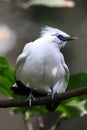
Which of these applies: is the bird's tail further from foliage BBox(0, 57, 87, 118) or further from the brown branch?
the brown branch

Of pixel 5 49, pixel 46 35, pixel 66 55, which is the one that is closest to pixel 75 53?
pixel 66 55

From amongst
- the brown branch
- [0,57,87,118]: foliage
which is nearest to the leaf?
[0,57,87,118]: foliage

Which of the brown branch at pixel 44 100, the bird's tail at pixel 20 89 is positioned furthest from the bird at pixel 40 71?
the brown branch at pixel 44 100

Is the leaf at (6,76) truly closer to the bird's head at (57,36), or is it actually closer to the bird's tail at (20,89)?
the bird's tail at (20,89)

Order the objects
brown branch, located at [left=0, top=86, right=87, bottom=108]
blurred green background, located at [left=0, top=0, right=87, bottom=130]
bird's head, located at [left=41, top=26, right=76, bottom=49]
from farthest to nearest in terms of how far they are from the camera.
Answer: blurred green background, located at [left=0, top=0, right=87, bottom=130], bird's head, located at [left=41, top=26, right=76, bottom=49], brown branch, located at [left=0, top=86, right=87, bottom=108]

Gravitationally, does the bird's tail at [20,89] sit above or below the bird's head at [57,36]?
below

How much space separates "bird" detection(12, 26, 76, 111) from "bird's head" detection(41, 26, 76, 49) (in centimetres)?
7

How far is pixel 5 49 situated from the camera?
A: 5.33 metres

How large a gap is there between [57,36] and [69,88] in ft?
1.18

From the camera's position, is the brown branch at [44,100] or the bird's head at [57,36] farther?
the bird's head at [57,36]

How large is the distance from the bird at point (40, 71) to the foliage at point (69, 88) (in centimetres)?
4

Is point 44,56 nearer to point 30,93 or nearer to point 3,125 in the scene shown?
point 30,93

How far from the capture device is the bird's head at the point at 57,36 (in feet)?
7.51

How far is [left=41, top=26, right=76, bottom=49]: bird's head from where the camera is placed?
2289mm
